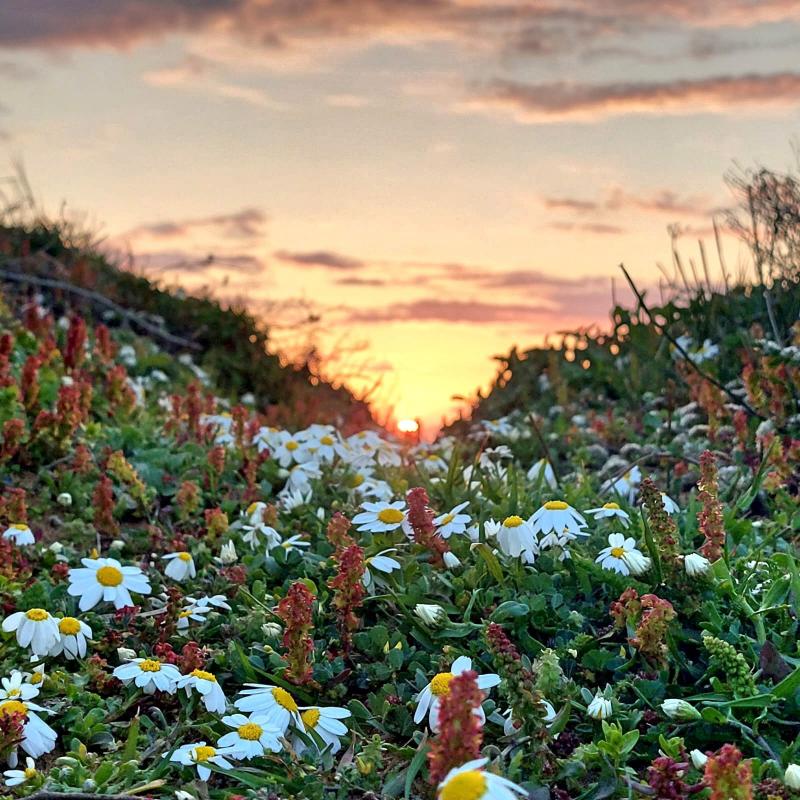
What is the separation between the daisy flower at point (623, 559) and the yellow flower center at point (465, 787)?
151cm

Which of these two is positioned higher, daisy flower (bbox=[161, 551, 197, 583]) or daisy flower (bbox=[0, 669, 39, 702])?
daisy flower (bbox=[161, 551, 197, 583])

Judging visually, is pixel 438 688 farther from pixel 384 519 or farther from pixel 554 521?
pixel 384 519

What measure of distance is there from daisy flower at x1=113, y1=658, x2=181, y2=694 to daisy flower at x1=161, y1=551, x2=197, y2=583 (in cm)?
88

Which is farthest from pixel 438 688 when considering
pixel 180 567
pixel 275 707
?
pixel 180 567

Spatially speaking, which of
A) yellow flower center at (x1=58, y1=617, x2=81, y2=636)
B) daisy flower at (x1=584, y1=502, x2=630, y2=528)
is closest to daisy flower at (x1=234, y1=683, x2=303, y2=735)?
yellow flower center at (x1=58, y1=617, x2=81, y2=636)

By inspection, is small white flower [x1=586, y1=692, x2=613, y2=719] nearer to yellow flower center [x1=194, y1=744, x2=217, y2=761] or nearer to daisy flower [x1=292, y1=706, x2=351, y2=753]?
daisy flower [x1=292, y1=706, x2=351, y2=753]

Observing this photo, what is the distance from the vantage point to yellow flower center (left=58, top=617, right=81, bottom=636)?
3.51 m

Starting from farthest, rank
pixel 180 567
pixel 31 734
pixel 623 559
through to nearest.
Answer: pixel 180 567
pixel 623 559
pixel 31 734

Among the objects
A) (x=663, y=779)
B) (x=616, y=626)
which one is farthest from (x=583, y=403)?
(x=663, y=779)

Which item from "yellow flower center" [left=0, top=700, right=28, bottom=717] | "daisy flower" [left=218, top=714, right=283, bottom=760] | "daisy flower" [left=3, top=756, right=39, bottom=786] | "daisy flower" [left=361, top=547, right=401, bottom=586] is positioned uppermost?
"daisy flower" [left=361, top=547, right=401, bottom=586]

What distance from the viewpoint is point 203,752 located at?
111 inches

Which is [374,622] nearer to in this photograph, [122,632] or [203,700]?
[203,700]

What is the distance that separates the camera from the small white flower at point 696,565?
3219mm

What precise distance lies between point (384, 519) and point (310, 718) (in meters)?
0.96
